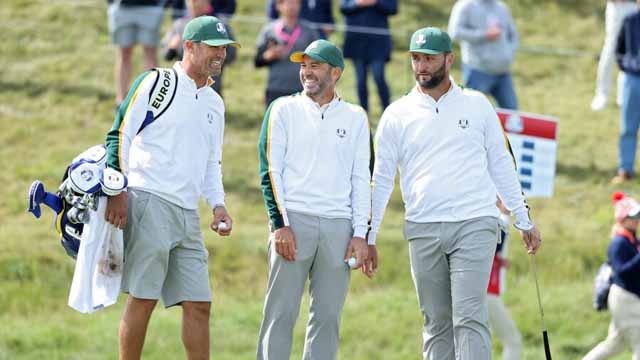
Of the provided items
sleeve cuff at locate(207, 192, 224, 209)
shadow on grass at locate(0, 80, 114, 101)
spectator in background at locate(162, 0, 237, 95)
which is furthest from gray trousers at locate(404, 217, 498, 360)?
shadow on grass at locate(0, 80, 114, 101)

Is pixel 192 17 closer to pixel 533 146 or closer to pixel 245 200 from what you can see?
pixel 245 200

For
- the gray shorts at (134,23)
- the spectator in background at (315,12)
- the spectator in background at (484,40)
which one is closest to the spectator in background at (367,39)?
the spectator in background at (315,12)

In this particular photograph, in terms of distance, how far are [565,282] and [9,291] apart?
5450 millimetres

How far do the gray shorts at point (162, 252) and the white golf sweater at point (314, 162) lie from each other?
0.54 metres

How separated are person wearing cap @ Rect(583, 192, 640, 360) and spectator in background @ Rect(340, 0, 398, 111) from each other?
518cm

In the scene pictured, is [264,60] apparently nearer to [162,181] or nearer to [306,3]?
[306,3]

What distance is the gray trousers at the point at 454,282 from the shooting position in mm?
9867

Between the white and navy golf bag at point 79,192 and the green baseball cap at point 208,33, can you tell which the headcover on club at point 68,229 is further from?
the green baseball cap at point 208,33

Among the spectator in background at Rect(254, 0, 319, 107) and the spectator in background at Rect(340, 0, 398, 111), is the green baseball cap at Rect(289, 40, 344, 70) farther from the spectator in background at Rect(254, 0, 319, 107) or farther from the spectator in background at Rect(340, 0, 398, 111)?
the spectator in background at Rect(340, 0, 398, 111)

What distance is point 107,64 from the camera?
2019 cm

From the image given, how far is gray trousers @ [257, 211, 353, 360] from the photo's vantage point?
9852 millimetres

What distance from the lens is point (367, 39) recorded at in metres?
17.8

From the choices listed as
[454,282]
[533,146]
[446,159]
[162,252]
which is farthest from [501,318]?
[162,252]

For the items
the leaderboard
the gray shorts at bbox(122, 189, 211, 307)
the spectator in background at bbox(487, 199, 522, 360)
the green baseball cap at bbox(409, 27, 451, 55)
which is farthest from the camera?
the leaderboard
